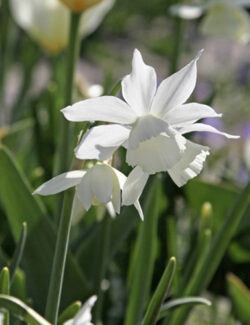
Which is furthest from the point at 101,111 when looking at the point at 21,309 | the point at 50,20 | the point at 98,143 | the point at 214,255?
the point at 50,20

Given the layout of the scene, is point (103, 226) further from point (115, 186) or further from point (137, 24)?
point (137, 24)

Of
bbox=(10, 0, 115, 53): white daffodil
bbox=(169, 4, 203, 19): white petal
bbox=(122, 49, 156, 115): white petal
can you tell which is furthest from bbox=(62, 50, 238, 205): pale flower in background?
bbox=(10, 0, 115, 53): white daffodil

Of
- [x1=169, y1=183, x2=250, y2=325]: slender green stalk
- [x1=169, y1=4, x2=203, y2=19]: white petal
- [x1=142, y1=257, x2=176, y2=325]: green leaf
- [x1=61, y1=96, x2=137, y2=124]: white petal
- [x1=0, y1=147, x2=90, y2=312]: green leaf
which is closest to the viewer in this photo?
[x1=61, y1=96, x2=137, y2=124]: white petal

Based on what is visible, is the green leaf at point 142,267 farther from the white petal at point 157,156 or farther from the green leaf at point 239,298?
the white petal at point 157,156

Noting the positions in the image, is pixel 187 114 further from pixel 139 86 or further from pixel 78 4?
pixel 78 4

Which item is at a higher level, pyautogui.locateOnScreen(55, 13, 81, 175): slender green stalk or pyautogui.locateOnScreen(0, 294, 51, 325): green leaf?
pyautogui.locateOnScreen(55, 13, 81, 175): slender green stalk

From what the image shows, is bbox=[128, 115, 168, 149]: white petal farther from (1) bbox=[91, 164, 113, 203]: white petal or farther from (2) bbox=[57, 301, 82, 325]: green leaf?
(2) bbox=[57, 301, 82, 325]: green leaf

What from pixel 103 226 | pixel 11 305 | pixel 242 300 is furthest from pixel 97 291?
pixel 11 305
